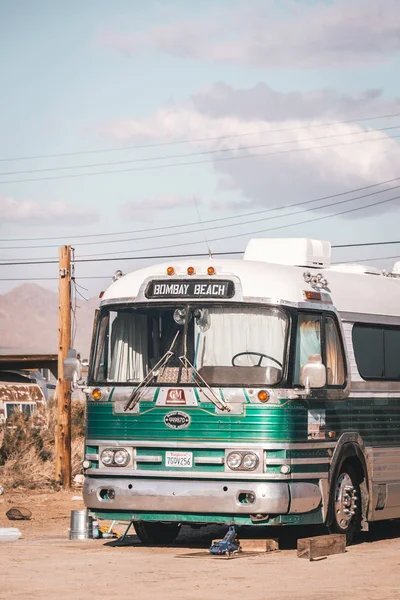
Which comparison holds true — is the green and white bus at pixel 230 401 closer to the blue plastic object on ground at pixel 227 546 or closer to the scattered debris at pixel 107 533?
the blue plastic object on ground at pixel 227 546

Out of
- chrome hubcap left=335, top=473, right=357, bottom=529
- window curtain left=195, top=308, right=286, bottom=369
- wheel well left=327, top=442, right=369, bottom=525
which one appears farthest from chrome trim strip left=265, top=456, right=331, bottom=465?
window curtain left=195, top=308, right=286, bottom=369

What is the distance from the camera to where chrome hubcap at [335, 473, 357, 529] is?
49.0 feet

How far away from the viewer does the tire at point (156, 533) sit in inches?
610

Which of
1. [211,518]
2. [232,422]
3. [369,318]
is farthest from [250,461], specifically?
[369,318]

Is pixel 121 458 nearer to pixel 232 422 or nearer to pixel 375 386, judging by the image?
pixel 232 422

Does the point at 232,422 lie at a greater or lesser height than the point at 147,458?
greater

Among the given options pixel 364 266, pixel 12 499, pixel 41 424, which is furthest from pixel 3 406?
pixel 364 266

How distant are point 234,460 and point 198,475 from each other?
45 cm

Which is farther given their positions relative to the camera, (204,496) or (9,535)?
(9,535)

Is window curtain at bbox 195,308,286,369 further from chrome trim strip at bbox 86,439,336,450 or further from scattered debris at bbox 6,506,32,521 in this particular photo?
A: scattered debris at bbox 6,506,32,521

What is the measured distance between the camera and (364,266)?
56.1 ft

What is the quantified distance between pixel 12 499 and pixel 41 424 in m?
13.8

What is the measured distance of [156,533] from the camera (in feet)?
51.2

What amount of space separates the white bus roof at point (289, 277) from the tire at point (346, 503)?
198 centimetres
